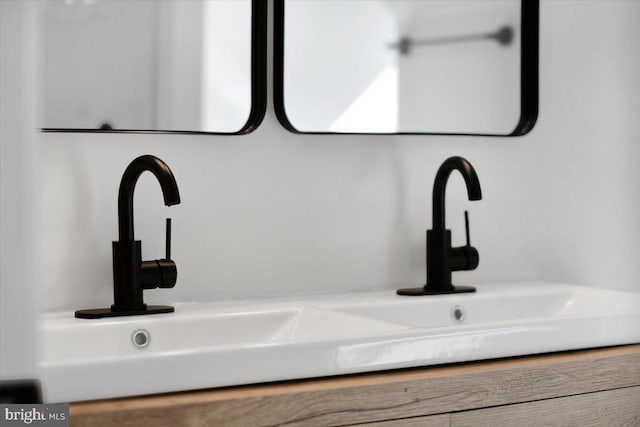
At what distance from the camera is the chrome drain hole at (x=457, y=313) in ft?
4.75

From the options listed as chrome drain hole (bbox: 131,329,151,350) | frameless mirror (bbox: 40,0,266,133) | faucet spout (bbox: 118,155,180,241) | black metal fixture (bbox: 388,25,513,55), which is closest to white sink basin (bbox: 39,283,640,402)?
chrome drain hole (bbox: 131,329,151,350)

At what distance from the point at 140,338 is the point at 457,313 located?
584mm

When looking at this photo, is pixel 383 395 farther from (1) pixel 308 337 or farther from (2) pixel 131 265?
(2) pixel 131 265

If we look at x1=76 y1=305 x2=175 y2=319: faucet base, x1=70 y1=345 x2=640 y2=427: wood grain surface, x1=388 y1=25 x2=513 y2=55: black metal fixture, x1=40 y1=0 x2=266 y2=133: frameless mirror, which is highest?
x1=388 y1=25 x2=513 y2=55: black metal fixture

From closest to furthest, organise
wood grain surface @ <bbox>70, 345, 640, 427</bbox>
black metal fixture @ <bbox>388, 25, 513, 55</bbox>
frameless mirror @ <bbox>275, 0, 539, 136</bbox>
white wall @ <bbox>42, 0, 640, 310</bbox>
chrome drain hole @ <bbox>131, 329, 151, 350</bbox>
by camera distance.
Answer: wood grain surface @ <bbox>70, 345, 640, 427</bbox>, chrome drain hole @ <bbox>131, 329, 151, 350</bbox>, white wall @ <bbox>42, 0, 640, 310</bbox>, frameless mirror @ <bbox>275, 0, 539, 136</bbox>, black metal fixture @ <bbox>388, 25, 513, 55</bbox>

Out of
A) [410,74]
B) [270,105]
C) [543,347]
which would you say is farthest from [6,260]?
[410,74]

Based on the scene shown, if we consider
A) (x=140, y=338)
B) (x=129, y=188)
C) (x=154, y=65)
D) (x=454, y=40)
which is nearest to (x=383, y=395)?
(x=140, y=338)

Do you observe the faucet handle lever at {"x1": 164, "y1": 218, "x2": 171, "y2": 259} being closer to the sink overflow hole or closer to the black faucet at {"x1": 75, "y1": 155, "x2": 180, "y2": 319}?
the black faucet at {"x1": 75, "y1": 155, "x2": 180, "y2": 319}

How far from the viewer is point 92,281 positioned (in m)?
1.31

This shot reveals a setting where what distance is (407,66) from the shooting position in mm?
1535

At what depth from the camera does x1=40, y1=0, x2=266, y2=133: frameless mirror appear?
1256mm

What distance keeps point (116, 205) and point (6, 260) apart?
996 mm

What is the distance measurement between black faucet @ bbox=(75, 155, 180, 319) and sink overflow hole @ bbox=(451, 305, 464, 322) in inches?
20.6

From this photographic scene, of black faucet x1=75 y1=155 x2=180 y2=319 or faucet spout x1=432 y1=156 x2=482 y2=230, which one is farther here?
faucet spout x1=432 y1=156 x2=482 y2=230
